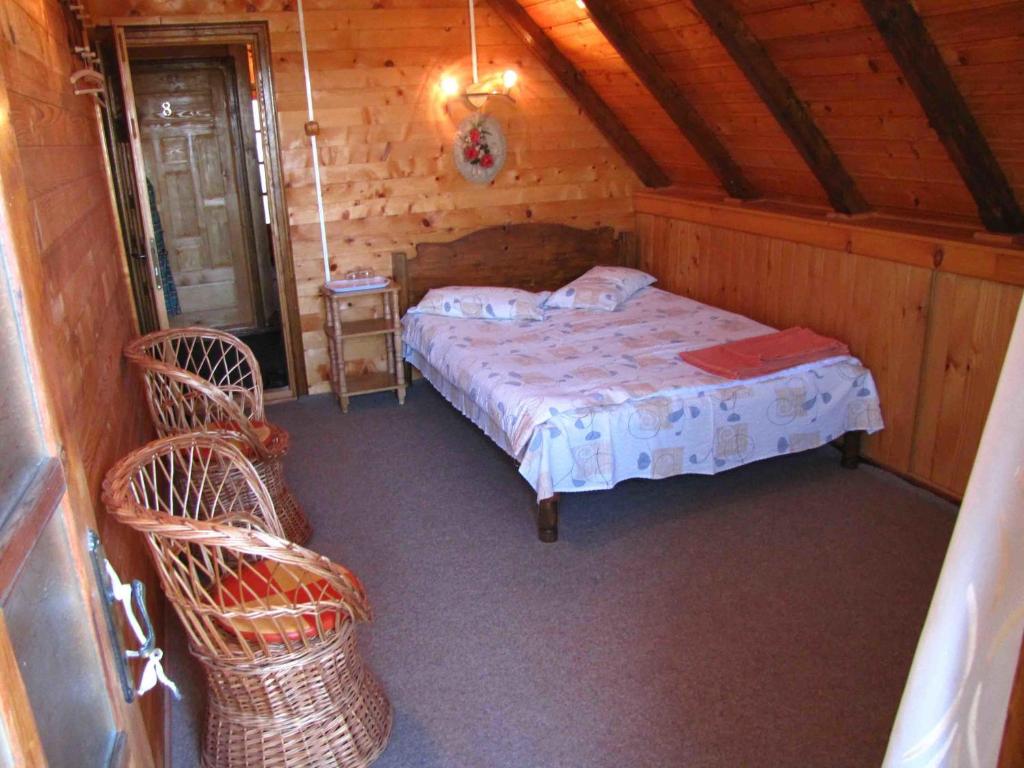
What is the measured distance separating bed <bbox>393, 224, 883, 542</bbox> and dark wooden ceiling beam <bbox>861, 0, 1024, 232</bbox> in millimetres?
828

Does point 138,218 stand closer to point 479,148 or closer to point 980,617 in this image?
point 479,148

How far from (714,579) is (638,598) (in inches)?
11.4

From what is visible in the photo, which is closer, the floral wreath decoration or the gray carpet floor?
the gray carpet floor

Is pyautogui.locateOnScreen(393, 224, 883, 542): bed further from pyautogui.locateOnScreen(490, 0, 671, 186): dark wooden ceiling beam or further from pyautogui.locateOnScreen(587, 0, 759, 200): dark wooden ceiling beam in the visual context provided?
pyautogui.locateOnScreen(490, 0, 671, 186): dark wooden ceiling beam

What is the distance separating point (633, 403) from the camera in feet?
10.5

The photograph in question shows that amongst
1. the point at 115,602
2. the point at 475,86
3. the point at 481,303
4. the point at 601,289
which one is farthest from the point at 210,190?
the point at 115,602

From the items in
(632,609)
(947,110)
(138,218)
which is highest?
(947,110)

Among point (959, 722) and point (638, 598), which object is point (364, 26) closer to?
point (638, 598)

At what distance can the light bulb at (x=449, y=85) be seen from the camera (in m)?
4.66

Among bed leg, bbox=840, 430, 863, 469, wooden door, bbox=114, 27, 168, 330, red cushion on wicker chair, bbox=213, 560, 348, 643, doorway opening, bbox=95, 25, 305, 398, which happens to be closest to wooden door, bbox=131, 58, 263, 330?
doorway opening, bbox=95, 25, 305, 398

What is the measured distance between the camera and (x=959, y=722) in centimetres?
64

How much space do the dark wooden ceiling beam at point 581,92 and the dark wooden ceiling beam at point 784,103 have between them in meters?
1.52

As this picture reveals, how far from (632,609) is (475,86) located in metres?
3.06

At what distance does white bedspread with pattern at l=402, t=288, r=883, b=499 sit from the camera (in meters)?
3.10
